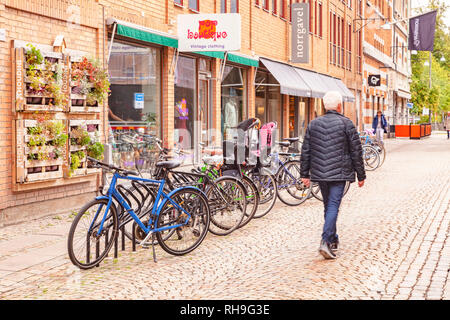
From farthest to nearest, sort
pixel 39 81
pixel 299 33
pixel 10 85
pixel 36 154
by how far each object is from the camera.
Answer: pixel 299 33 → pixel 36 154 → pixel 39 81 → pixel 10 85

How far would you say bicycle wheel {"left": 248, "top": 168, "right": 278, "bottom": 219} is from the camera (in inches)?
403

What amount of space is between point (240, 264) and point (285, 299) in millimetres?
1505

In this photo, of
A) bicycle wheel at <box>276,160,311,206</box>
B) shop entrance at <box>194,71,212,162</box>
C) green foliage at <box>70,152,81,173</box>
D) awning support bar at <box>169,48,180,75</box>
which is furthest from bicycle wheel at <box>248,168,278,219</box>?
shop entrance at <box>194,71,212,162</box>

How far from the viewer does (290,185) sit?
11109 millimetres

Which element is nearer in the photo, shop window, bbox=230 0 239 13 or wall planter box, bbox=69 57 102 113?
wall planter box, bbox=69 57 102 113

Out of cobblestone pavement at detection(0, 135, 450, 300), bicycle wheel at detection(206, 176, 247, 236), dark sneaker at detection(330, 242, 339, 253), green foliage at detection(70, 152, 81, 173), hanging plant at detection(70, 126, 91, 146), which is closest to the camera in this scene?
cobblestone pavement at detection(0, 135, 450, 300)

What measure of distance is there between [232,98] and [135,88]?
645 cm

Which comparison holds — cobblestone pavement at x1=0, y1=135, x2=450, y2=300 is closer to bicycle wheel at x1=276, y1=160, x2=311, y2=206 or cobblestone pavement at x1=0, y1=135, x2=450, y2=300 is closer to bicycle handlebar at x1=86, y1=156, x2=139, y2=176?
bicycle wheel at x1=276, y1=160, x2=311, y2=206

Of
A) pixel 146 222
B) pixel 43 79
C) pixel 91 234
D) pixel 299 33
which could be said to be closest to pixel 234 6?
pixel 299 33

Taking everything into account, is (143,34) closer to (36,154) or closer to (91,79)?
(91,79)

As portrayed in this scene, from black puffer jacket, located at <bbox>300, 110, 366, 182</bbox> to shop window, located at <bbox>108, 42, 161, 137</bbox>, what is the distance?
22.6 ft

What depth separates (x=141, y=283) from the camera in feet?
19.6

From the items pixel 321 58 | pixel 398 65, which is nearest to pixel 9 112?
pixel 321 58
